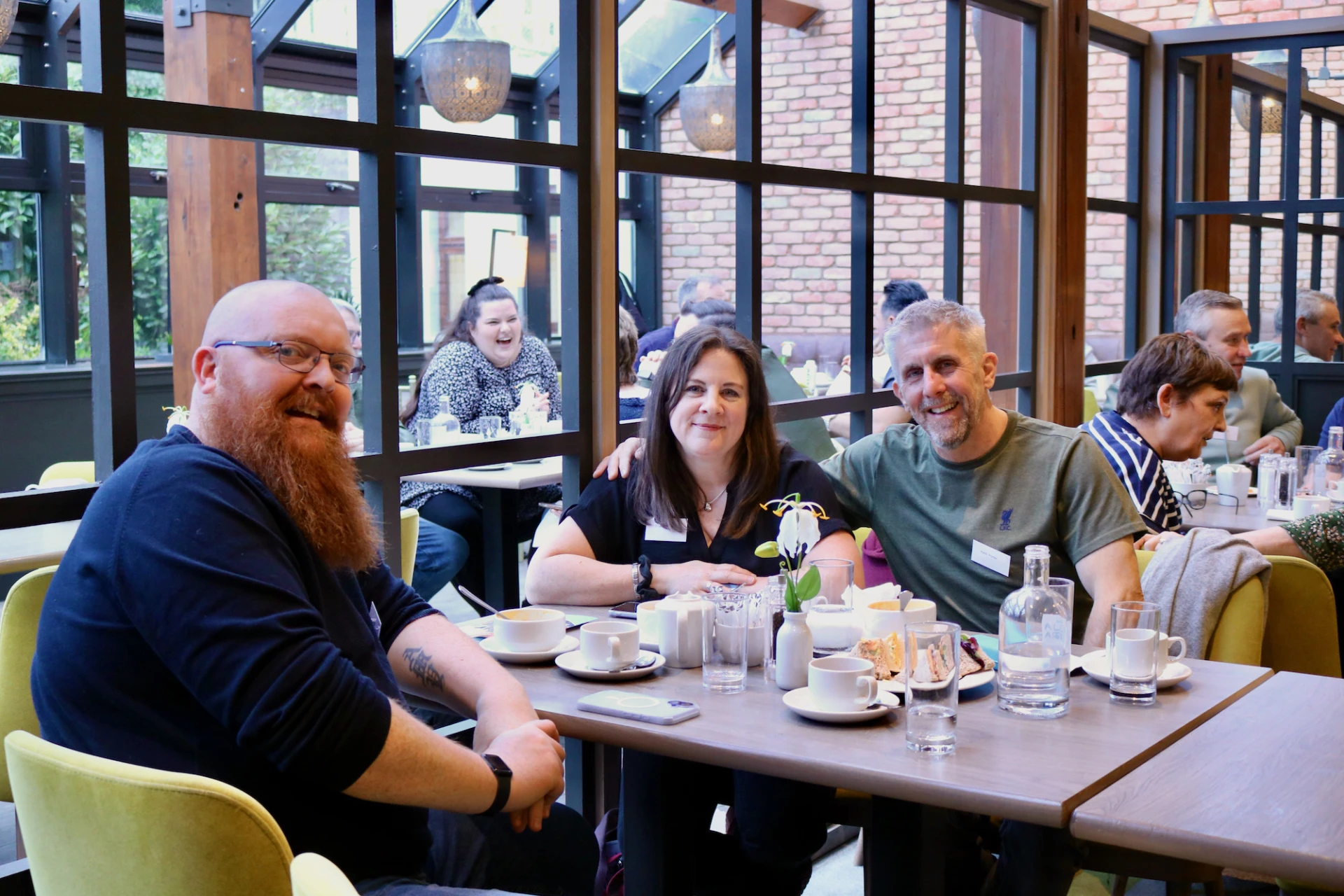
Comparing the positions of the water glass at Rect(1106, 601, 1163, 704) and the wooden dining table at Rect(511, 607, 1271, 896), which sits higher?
the water glass at Rect(1106, 601, 1163, 704)

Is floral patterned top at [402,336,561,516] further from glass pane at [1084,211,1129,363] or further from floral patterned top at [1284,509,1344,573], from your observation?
glass pane at [1084,211,1129,363]

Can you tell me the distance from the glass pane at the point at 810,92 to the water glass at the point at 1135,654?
7248 millimetres

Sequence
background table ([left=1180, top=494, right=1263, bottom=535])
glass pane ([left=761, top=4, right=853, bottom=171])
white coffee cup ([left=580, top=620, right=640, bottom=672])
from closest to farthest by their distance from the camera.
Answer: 1. white coffee cup ([left=580, top=620, right=640, bottom=672])
2. background table ([left=1180, top=494, right=1263, bottom=535])
3. glass pane ([left=761, top=4, right=853, bottom=171])

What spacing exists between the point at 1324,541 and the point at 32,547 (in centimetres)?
292

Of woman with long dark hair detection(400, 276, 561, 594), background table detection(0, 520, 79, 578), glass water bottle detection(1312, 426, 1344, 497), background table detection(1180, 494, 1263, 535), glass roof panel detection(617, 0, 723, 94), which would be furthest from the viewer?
glass roof panel detection(617, 0, 723, 94)

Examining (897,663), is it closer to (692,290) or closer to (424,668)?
(424,668)

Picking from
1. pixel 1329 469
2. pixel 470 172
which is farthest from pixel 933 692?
pixel 470 172

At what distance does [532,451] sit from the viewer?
9.55 ft

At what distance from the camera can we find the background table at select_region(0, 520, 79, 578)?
2770 millimetres

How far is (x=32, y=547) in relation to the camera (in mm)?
2918

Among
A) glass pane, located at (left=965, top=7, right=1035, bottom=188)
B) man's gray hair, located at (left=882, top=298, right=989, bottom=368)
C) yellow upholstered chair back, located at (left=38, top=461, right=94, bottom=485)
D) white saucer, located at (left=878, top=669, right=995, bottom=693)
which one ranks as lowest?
white saucer, located at (left=878, top=669, right=995, bottom=693)

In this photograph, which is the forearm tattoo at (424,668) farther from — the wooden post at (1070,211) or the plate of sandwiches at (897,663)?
the wooden post at (1070,211)

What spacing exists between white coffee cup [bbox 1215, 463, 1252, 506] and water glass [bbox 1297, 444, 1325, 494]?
146 mm

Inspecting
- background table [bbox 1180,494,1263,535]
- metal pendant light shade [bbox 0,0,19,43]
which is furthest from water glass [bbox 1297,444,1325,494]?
metal pendant light shade [bbox 0,0,19,43]
